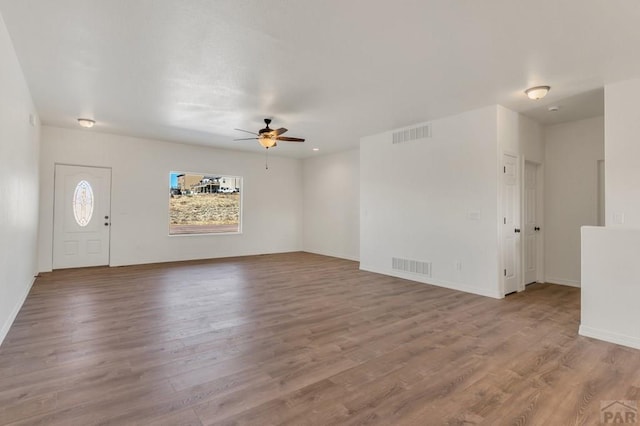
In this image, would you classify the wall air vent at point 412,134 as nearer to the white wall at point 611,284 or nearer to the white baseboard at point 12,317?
the white wall at point 611,284

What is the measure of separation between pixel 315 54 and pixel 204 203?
6267mm

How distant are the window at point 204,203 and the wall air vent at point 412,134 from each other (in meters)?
4.68

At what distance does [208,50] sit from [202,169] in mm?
5480

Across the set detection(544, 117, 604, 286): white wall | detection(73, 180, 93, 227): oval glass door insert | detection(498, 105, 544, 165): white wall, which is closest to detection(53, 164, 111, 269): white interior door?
detection(73, 180, 93, 227): oval glass door insert

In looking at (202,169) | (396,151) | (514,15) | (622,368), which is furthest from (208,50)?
(202,169)

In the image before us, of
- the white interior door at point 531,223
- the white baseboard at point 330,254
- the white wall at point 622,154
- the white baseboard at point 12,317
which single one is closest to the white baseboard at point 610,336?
the white wall at point 622,154

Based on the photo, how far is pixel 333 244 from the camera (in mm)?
9094

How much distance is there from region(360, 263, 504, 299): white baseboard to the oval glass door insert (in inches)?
235

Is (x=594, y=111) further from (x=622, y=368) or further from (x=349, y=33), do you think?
(x=349, y=33)

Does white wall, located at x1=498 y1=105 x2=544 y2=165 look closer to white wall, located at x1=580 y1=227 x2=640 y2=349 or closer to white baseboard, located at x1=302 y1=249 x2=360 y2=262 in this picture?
white wall, located at x1=580 y1=227 x2=640 y2=349

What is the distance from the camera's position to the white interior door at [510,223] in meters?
5.00

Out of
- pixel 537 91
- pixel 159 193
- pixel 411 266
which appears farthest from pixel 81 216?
pixel 537 91

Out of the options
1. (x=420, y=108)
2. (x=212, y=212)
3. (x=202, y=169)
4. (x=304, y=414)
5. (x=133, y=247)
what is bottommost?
(x=304, y=414)

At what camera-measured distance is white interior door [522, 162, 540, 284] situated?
224 inches
